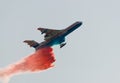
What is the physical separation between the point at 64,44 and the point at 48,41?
654 centimetres

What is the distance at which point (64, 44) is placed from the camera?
19912 centimetres

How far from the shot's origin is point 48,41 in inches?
7859

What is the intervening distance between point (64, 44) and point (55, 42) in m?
3.77

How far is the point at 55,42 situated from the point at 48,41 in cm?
285

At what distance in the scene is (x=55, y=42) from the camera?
7869 inches
